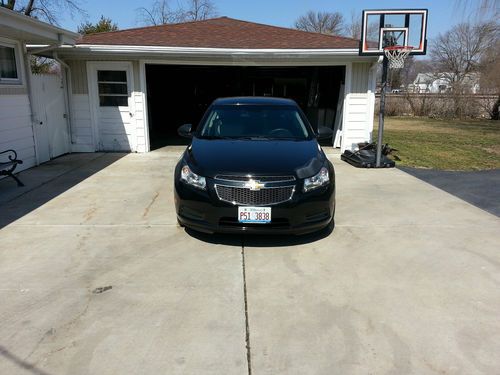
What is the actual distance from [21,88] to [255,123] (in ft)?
18.6

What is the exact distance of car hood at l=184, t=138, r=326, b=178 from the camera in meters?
4.30

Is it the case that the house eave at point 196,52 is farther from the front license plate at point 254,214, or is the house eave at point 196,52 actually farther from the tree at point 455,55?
the tree at point 455,55

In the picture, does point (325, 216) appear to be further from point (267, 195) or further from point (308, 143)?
point (308, 143)

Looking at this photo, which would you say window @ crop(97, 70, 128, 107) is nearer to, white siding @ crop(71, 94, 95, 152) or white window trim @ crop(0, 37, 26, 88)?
white siding @ crop(71, 94, 95, 152)

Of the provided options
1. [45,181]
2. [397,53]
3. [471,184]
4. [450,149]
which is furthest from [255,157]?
[450,149]

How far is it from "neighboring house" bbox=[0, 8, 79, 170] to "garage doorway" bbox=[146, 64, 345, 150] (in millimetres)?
6561

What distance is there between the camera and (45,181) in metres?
7.58

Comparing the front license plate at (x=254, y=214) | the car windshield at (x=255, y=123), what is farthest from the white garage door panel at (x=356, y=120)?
→ the front license plate at (x=254, y=214)

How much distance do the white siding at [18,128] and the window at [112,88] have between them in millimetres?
2362

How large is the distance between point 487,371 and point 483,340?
1.20 feet

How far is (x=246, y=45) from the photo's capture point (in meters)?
10.7

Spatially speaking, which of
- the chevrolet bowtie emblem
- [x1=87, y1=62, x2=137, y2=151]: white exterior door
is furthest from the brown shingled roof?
the chevrolet bowtie emblem

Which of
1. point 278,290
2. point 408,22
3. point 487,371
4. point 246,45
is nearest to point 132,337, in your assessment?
point 278,290

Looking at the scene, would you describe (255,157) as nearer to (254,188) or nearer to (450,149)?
(254,188)
